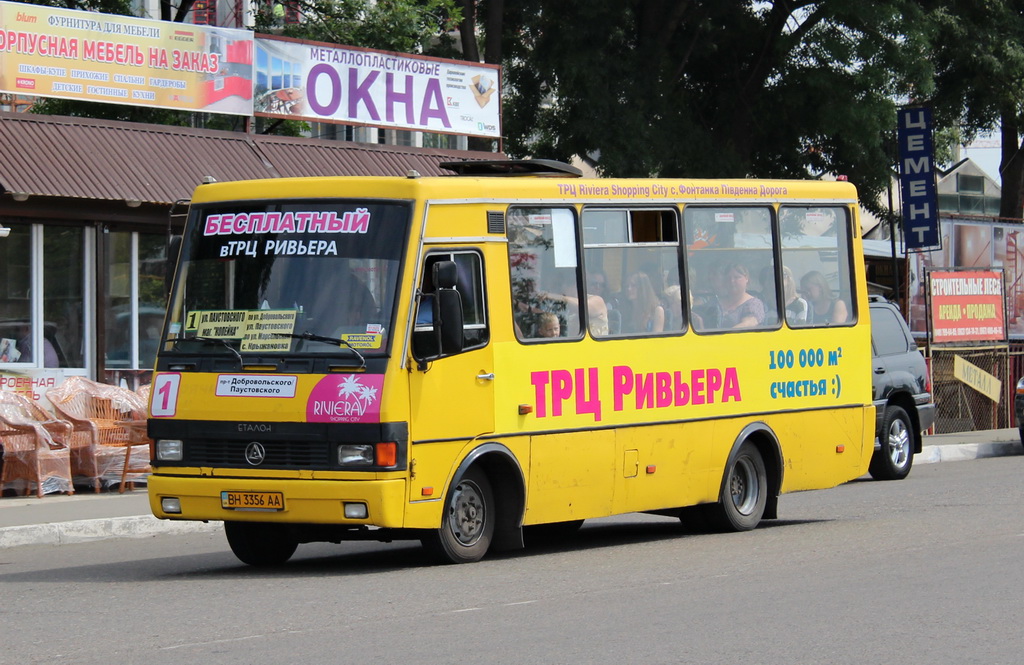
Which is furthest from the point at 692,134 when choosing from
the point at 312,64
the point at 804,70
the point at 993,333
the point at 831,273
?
the point at 831,273

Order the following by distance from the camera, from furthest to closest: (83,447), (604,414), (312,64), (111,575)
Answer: (312,64)
(83,447)
(604,414)
(111,575)

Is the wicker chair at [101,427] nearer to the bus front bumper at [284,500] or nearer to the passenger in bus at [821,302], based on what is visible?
the bus front bumper at [284,500]

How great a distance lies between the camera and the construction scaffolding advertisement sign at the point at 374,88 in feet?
68.0

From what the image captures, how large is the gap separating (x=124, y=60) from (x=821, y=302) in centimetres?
947

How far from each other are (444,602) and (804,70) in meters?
21.1

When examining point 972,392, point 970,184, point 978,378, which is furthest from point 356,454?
point 970,184

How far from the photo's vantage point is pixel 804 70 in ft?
93.4

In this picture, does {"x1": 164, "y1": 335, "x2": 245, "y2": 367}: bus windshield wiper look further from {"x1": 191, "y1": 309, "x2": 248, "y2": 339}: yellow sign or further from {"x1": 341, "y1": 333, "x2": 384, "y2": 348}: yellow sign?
{"x1": 341, "y1": 333, "x2": 384, "y2": 348}: yellow sign

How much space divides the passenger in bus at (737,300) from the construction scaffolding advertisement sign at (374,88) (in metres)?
9.14

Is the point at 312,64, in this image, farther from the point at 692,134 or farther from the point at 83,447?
the point at 692,134

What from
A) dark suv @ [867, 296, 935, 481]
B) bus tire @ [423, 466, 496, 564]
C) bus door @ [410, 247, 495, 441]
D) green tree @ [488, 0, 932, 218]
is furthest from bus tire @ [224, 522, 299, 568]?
green tree @ [488, 0, 932, 218]

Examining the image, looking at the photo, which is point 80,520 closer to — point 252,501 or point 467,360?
point 252,501

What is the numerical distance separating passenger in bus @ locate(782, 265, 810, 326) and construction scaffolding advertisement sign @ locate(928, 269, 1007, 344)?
13.7 m

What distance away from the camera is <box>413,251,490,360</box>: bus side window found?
10.5 meters
